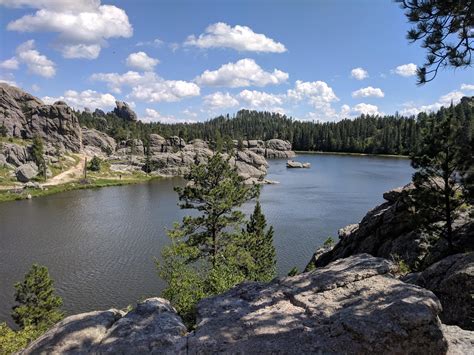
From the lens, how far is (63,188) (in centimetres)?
9738

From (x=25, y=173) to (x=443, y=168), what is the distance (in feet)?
339

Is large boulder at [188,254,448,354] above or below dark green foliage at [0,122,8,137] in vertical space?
below

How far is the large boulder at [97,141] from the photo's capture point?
160625 mm

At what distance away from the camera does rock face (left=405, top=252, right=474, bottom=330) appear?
10.7 metres

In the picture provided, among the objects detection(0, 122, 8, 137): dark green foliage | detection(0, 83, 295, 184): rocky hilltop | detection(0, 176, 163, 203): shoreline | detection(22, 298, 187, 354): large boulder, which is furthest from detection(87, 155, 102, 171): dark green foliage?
detection(22, 298, 187, 354): large boulder

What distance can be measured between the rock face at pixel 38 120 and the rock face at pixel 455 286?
456ft

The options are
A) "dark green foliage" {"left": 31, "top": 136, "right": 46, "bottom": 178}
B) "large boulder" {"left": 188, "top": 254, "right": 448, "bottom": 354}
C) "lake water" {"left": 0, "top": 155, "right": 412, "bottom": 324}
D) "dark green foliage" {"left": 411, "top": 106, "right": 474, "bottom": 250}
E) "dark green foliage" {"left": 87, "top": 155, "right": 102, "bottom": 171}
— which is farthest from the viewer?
"dark green foliage" {"left": 87, "top": 155, "right": 102, "bottom": 171}

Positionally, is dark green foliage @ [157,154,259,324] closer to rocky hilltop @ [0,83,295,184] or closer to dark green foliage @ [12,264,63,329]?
dark green foliage @ [12,264,63,329]

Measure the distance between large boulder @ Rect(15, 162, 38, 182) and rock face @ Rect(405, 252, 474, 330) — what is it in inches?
4153

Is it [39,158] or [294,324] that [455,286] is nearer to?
[294,324]

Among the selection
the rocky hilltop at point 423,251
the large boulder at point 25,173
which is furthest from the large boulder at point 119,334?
the large boulder at point 25,173

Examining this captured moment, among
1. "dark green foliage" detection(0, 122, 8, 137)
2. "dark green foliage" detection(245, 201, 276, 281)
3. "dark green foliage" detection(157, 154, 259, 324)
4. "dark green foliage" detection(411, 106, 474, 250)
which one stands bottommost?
"dark green foliage" detection(245, 201, 276, 281)

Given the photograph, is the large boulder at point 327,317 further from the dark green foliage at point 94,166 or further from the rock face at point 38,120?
the rock face at point 38,120

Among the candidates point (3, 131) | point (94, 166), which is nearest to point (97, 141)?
point (3, 131)
